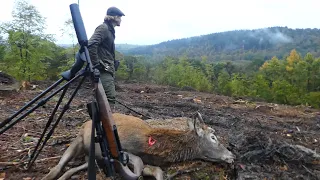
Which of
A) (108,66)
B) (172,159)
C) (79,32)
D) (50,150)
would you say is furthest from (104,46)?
(79,32)

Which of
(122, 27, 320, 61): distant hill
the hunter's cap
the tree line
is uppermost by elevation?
the hunter's cap

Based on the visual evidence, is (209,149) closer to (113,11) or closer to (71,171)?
(71,171)

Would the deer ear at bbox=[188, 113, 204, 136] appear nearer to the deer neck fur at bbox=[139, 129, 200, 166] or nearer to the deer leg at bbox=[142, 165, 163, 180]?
the deer neck fur at bbox=[139, 129, 200, 166]

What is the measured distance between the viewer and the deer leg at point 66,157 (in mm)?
3625

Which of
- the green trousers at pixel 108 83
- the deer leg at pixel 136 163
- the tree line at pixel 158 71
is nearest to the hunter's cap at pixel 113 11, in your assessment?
the green trousers at pixel 108 83

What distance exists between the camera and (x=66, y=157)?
3.88 meters

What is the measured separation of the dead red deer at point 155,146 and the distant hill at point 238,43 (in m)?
128

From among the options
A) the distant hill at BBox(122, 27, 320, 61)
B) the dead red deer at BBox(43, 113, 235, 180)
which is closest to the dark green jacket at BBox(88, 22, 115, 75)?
the dead red deer at BBox(43, 113, 235, 180)

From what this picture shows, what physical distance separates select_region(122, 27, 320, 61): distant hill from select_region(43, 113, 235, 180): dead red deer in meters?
128

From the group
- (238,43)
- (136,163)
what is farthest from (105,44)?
(238,43)

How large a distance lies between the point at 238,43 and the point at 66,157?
16885cm

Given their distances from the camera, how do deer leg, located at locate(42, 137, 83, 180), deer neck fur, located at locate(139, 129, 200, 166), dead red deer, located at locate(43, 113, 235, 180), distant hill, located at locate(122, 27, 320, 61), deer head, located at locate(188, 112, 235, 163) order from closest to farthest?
1. deer leg, located at locate(42, 137, 83, 180)
2. dead red deer, located at locate(43, 113, 235, 180)
3. deer neck fur, located at locate(139, 129, 200, 166)
4. deer head, located at locate(188, 112, 235, 163)
5. distant hill, located at locate(122, 27, 320, 61)

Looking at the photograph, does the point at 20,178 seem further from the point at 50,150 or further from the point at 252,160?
the point at 252,160

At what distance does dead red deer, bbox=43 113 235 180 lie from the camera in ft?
13.0
